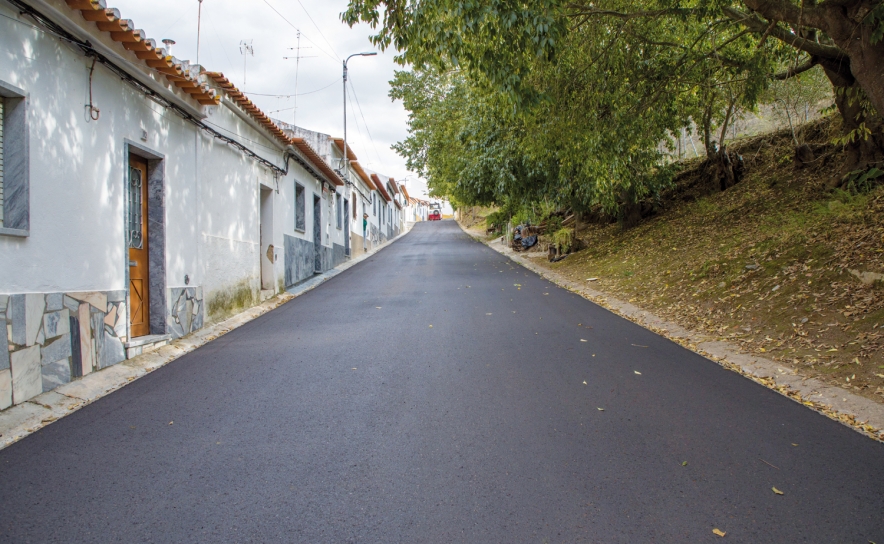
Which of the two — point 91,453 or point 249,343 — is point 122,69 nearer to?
point 249,343

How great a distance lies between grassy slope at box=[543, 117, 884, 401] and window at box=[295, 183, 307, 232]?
24.3 ft

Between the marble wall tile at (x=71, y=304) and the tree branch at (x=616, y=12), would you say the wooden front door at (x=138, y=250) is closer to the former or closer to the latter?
the marble wall tile at (x=71, y=304)

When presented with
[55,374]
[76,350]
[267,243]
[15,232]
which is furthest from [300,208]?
[15,232]

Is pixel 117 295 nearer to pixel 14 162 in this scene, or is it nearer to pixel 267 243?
pixel 14 162

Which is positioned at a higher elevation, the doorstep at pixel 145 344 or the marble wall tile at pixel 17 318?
the marble wall tile at pixel 17 318

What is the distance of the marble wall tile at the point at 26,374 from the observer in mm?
4312

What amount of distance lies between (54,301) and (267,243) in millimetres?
7360

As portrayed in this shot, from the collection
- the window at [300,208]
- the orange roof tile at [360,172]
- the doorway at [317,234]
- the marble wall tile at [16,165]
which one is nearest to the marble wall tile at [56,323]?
the marble wall tile at [16,165]

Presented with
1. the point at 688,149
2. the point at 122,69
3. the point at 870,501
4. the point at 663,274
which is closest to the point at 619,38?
the point at 663,274

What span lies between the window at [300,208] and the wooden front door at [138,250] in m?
7.87

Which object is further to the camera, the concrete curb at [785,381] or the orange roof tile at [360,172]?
the orange roof tile at [360,172]

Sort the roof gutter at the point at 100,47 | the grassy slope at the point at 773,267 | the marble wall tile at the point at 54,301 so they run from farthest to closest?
the grassy slope at the point at 773,267 < the marble wall tile at the point at 54,301 < the roof gutter at the point at 100,47

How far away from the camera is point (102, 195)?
5746 mm

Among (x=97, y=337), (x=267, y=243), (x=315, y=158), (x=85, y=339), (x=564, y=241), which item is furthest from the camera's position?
(x=564, y=241)
